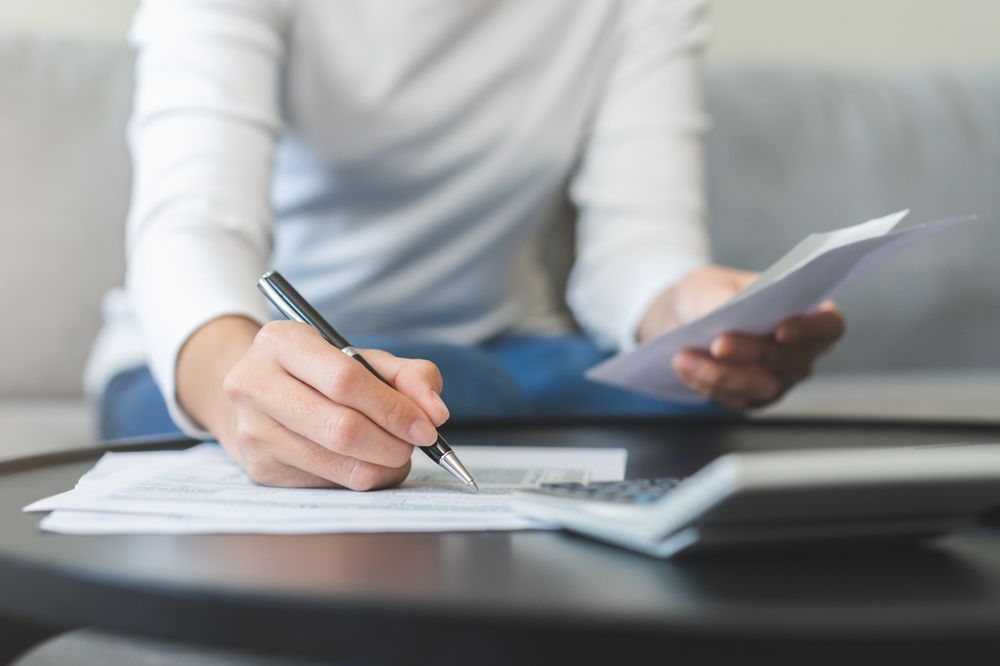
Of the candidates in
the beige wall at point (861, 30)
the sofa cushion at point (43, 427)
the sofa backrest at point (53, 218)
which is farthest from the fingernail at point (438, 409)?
the beige wall at point (861, 30)

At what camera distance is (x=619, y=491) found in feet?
1.32

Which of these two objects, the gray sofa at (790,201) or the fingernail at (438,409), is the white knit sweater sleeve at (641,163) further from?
the fingernail at (438,409)

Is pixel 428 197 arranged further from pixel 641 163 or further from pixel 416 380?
pixel 416 380

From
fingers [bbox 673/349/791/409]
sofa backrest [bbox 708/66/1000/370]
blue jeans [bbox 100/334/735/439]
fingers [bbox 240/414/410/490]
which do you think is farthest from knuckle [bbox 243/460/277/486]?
sofa backrest [bbox 708/66/1000/370]

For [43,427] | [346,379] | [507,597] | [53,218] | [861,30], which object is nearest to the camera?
[507,597]

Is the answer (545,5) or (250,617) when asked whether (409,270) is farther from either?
(250,617)

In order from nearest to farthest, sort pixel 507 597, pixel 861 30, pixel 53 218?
pixel 507 597 < pixel 53 218 < pixel 861 30

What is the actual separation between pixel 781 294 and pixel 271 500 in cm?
36

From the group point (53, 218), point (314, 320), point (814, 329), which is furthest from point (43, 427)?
point (814, 329)

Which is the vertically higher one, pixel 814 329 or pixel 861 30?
pixel 861 30

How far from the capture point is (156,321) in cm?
72

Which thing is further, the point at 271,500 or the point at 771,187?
the point at 771,187

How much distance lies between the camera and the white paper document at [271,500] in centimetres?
41

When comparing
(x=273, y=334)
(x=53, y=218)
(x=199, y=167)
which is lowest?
(x=273, y=334)
